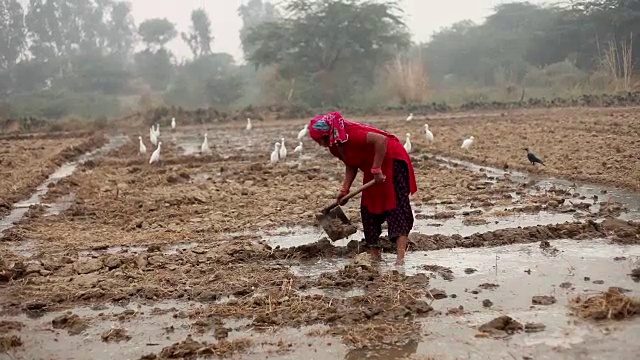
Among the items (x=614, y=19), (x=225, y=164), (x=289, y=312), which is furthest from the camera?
(x=614, y=19)

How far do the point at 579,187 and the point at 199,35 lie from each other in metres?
49.6

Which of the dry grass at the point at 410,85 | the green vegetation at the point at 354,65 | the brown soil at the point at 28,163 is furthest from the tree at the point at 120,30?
the brown soil at the point at 28,163

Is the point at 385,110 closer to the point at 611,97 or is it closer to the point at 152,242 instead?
the point at 611,97

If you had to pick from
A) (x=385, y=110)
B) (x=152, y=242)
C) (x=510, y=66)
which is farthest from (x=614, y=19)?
(x=152, y=242)

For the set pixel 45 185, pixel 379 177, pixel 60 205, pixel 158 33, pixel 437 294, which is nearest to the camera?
pixel 437 294

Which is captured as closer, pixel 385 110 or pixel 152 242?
pixel 152 242

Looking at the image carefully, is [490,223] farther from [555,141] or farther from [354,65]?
[354,65]

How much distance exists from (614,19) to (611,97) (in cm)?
823

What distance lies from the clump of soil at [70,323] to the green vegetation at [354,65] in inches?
918

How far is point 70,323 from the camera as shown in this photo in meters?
5.12

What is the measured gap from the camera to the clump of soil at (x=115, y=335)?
15.8 ft

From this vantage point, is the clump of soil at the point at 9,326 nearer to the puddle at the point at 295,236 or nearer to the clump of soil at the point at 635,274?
the puddle at the point at 295,236

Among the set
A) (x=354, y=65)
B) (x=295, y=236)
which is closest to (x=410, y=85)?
(x=354, y=65)

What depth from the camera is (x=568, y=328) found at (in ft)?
14.9
